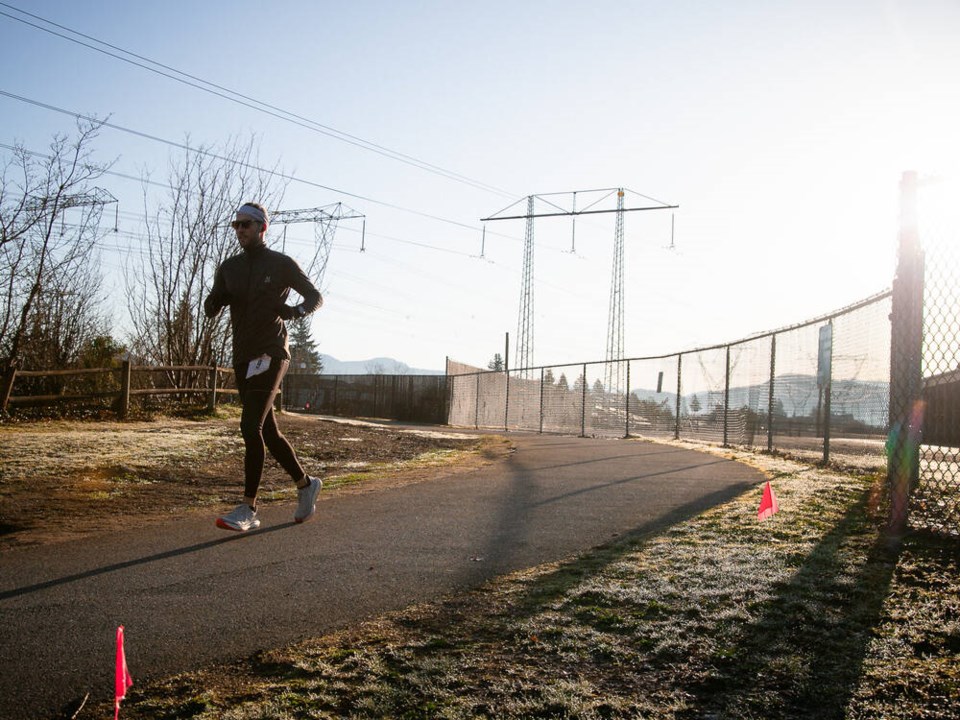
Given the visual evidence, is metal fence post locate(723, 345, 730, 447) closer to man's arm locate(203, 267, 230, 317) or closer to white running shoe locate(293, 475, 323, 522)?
white running shoe locate(293, 475, 323, 522)

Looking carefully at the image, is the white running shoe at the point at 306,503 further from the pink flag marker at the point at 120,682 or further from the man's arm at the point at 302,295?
the pink flag marker at the point at 120,682

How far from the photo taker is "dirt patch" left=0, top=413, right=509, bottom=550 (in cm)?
562

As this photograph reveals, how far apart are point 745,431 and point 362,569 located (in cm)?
1132

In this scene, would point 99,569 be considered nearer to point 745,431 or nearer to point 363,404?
point 745,431

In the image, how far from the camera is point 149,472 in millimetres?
8148

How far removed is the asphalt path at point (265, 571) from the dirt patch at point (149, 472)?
72 centimetres

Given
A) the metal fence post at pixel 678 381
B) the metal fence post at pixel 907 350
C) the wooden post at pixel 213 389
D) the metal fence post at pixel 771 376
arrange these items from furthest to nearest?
1. the wooden post at pixel 213 389
2. the metal fence post at pixel 678 381
3. the metal fence post at pixel 771 376
4. the metal fence post at pixel 907 350

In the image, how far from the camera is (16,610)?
3088mm

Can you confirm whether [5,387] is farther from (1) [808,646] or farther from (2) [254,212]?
(1) [808,646]

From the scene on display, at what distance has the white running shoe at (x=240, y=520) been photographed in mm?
4488

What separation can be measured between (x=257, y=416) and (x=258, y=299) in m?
0.74

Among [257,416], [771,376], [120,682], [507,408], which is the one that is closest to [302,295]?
[257,416]

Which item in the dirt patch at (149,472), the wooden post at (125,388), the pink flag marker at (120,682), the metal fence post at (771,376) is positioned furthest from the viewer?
the wooden post at (125,388)

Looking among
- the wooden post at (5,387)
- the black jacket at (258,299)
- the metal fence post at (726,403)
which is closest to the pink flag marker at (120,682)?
the black jacket at (258,299)
